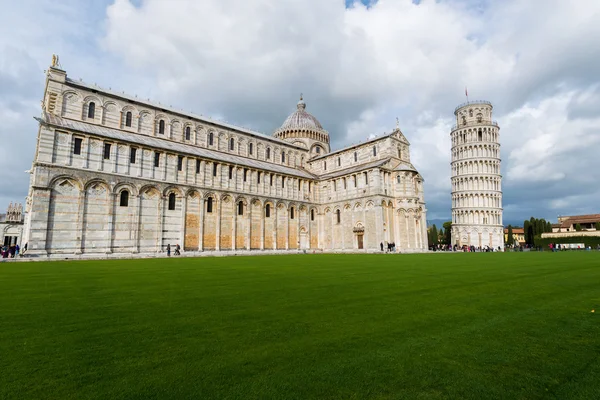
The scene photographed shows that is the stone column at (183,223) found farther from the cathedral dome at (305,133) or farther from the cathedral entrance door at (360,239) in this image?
the cathedral dome at (305,133)

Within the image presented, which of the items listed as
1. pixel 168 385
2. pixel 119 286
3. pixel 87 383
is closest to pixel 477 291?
pixel 168 385

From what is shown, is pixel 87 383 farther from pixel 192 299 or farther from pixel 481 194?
pixel 481 194

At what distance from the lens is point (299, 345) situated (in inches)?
172

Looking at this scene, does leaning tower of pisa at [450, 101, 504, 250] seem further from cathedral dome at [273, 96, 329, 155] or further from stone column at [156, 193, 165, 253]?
stone column at [156, 193, 165, 253]

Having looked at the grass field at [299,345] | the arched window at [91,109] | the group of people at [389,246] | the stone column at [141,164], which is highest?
the arched window at [91,109]

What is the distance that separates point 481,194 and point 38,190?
239 feet

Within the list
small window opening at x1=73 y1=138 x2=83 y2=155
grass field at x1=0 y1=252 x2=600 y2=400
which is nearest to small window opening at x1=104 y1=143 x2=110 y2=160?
small window opening at x1=73 y1=138 x2=83 y2=155

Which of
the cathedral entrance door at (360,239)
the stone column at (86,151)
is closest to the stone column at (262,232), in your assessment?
the cathedral entrance door at (360,239)

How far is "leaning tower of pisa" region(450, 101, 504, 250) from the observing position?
66.7m

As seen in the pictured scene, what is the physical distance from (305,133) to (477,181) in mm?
39535

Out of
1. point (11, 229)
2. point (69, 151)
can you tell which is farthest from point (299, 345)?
point (11, 229)

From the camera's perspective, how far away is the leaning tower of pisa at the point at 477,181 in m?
66.7

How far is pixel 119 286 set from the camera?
9406mm

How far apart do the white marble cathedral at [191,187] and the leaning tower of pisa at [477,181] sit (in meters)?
30.0
